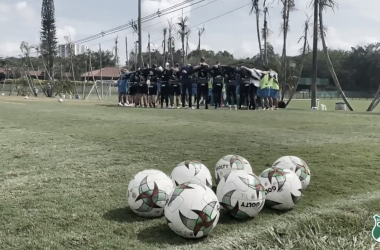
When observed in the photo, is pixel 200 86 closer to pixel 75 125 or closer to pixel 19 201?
pixel 75 125

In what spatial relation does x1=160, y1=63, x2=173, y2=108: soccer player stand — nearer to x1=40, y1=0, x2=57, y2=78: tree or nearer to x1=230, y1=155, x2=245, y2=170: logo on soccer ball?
x1=230, y1=155, x2=245, y2=170: logo on soccer ball

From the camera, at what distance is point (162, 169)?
23.4ft

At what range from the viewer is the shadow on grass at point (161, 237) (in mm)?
4133

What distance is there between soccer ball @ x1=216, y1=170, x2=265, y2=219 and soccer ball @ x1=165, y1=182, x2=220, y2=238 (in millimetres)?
444

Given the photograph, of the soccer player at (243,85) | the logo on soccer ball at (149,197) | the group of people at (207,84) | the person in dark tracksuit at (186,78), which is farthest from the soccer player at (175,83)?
the logo on soccer ball at (149,197)

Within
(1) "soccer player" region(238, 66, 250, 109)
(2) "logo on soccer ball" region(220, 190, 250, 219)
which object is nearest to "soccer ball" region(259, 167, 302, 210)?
(2) "logo on soccer ball" region(220, 190, 250, 219)

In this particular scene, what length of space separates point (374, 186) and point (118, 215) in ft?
12.5

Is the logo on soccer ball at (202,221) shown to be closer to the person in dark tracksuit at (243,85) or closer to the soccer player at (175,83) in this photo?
the person in dark tracksuit at (243,85)

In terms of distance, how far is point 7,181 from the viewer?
6.32 metres

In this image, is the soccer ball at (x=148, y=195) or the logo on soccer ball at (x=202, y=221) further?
the soccer ball at (x=148, y=195)

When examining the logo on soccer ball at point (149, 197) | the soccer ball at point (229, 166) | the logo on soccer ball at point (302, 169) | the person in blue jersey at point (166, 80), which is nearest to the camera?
the logo on soccer ball at point (149, 197)

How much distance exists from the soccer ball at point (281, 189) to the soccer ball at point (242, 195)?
0.34 m

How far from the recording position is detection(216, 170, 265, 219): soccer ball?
→ 15.1 ft

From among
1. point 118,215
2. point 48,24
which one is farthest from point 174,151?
point 48,24
